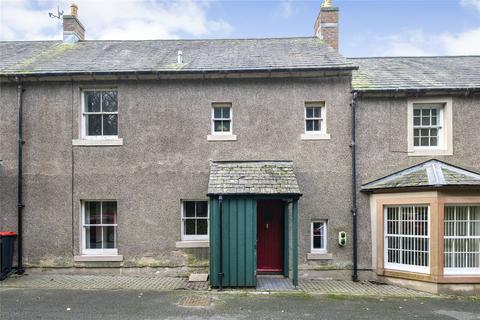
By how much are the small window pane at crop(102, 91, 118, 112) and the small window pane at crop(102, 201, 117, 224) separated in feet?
10.1

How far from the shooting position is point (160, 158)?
1131 cm

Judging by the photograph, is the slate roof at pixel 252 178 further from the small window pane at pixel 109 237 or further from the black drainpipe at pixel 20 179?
the black drainpipe at pixel 20 179

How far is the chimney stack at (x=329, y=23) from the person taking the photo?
13.6 meters

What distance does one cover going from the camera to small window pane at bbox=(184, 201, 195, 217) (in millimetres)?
11391

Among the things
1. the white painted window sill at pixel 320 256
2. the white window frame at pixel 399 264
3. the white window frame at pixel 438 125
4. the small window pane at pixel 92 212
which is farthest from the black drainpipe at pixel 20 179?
the white window frame at pixel 438 125

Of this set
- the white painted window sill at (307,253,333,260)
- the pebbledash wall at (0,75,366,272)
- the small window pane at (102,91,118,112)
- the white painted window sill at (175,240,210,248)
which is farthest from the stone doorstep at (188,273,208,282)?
the small window pane at (102,91,118,112)

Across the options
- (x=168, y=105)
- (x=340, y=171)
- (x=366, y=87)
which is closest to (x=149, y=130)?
(x=168, y=105)

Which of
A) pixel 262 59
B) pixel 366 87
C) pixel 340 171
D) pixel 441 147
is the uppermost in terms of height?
pixel 262 59

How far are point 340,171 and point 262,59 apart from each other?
459 centimetres

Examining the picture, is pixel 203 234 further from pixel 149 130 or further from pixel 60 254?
pixel 60 254

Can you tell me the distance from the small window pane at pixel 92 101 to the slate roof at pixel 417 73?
8372 millimetres

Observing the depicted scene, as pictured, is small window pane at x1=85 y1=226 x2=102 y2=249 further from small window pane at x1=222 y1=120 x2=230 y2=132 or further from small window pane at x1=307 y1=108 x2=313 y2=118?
small window pane at x1=307 y1=108 x2=313 y2=118

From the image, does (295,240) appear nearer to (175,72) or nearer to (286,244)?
(286,244)

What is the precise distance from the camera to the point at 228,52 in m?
13.2
